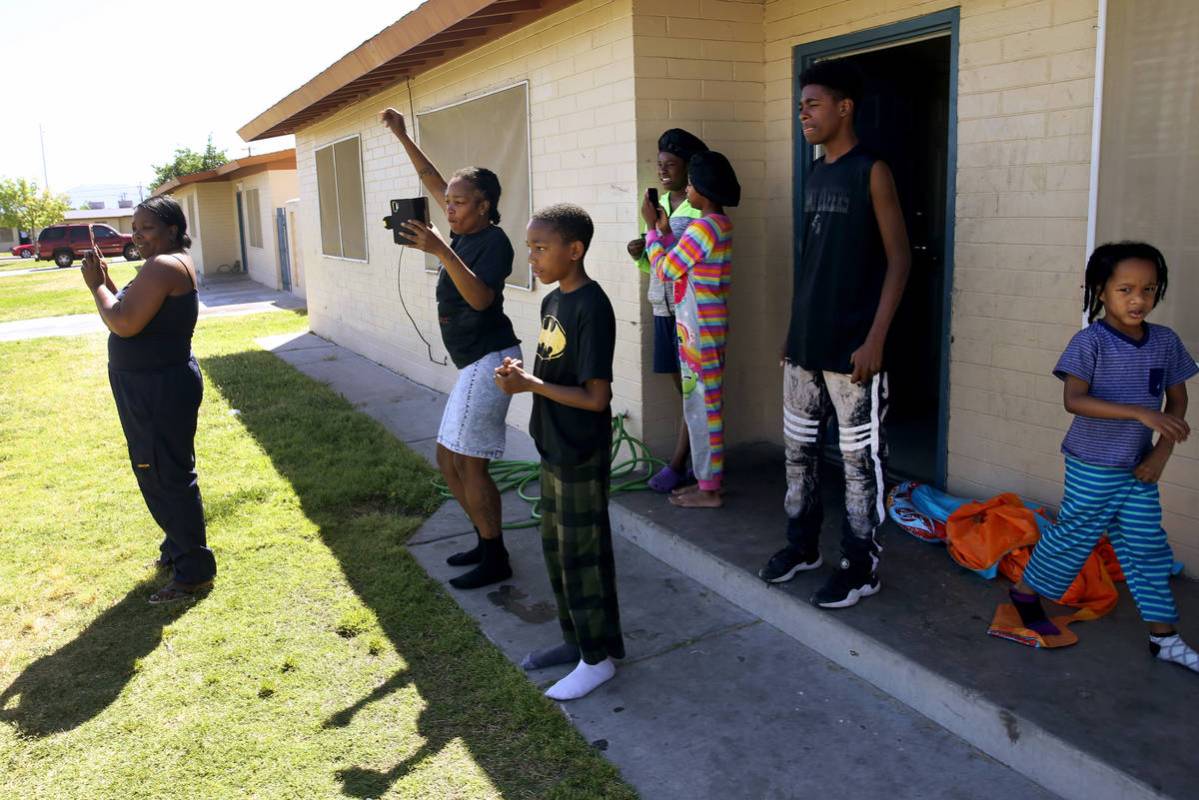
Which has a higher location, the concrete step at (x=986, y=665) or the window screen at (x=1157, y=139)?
the window screen at (x=1157, y=139)

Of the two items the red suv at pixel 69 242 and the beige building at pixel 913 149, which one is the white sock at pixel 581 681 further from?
the red suv at pixel 69 242

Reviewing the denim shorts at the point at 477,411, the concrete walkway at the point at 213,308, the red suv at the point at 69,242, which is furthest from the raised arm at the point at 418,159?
the red suv at the point at 69,242

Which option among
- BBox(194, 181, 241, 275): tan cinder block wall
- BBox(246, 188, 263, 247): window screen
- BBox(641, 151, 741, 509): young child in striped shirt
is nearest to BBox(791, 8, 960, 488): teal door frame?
BBox(641, 151, 741, 509): young child in striped shirt

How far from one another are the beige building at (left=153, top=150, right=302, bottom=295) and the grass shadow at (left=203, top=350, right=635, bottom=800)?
49.9 ft

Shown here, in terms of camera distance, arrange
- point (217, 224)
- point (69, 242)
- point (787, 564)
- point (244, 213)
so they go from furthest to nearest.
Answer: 1. point (69, 242)
2. point (217, 224)
3. point (244, 213)
4. point (787, 564)

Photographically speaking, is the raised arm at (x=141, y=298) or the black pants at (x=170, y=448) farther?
the black pants at (x=170, y=448)

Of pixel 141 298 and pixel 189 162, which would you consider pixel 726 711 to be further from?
pixel 189 162

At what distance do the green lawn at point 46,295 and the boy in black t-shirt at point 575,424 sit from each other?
438 inches

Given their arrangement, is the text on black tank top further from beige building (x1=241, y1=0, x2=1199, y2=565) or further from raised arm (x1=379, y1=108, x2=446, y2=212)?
raised arm (x1=379, y1=108, x2=446, y2=212)

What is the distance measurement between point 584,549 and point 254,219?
24.8 m

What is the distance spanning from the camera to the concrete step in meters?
2.62

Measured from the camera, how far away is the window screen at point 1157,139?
11.2ft

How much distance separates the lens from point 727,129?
17.3 ft

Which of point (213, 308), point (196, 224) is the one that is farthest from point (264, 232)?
point (196, 224)
